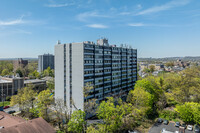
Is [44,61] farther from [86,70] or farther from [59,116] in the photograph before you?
[59,116]

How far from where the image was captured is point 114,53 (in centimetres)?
5516

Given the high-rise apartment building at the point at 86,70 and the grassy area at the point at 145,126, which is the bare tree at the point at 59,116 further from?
the grassy area at the point at 145,126

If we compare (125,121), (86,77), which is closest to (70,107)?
(86,77)

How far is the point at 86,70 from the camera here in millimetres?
43469

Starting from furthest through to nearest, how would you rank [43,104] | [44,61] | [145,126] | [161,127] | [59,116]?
1. [44,61]
2. [145,126]
3. [43,104]
4. [161,127]
5. [59,116]

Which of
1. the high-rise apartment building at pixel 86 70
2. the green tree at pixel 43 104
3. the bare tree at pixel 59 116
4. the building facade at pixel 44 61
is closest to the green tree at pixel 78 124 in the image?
the bare tree at pixel 59 116

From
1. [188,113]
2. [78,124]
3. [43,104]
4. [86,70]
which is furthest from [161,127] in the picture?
[43,104]

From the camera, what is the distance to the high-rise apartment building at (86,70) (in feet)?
142

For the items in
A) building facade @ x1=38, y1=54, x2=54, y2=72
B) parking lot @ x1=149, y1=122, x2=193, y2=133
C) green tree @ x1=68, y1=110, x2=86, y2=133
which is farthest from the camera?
building facade @ x1=38, y1=54, x2=54, y2=72

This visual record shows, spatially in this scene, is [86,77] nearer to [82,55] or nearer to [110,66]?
[82,55]

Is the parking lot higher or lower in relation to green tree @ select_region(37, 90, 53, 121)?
lower

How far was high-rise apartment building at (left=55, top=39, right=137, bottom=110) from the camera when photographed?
43.3 meters

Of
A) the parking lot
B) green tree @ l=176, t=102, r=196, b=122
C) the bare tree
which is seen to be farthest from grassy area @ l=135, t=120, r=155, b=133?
the bare tree

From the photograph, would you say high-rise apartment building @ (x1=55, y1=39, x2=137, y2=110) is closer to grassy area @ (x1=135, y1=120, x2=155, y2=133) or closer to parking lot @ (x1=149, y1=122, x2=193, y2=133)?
grassy area @ (x1=135, y1=120, x2=155, y2=133)
